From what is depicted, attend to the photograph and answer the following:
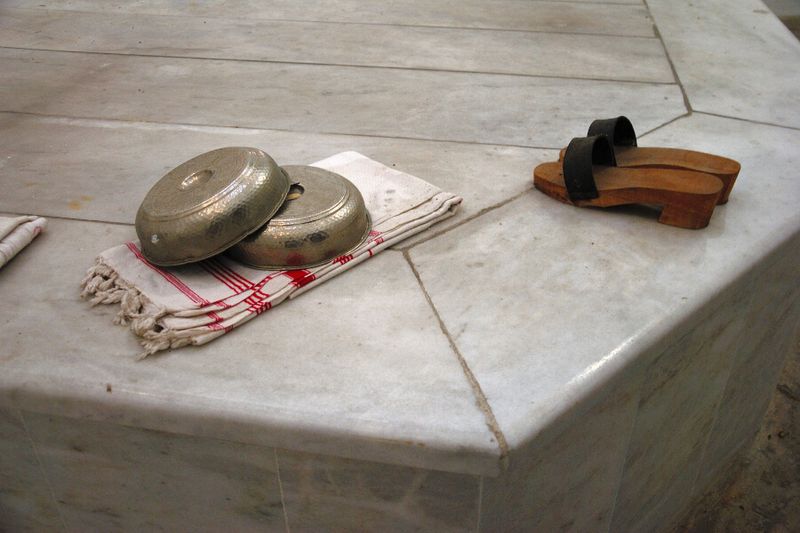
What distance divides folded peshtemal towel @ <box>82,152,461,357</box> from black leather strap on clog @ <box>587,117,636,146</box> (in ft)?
1.13

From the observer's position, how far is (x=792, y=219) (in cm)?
140

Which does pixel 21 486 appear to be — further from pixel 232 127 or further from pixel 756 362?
pixel 756 362

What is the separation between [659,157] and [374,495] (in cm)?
91

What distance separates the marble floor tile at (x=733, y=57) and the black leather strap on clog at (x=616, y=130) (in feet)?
1.56

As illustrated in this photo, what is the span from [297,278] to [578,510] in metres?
0.61

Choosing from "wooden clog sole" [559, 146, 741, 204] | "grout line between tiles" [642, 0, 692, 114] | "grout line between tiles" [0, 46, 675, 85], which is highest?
"wooden clog sole" [559, 146, 741, 204]

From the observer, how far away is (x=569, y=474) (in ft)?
3.63

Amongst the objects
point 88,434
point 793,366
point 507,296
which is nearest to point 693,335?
point 507,296

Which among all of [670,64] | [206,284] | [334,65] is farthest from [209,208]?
[670,64]

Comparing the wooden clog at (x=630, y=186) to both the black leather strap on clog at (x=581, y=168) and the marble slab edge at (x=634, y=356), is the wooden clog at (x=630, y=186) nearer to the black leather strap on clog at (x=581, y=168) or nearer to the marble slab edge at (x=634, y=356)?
the black leather strap on clog at (x=581, y=168)

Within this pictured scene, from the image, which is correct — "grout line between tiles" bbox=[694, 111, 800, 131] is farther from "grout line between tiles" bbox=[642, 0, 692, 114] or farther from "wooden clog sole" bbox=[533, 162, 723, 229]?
"wooden clog sole" bbox=[533, 162, 723, 229]

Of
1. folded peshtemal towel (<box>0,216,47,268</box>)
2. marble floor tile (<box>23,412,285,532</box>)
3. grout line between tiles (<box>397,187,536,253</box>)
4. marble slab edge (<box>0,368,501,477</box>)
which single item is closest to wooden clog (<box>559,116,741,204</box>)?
grout line between tiles (<box>397,187,536,253</box>)

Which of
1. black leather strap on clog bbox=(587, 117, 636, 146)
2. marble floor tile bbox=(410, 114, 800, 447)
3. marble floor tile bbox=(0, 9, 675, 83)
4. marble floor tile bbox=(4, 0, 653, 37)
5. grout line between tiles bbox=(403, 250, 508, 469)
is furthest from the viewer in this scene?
marble floor tile bbox=(4, 0, 653, 37)

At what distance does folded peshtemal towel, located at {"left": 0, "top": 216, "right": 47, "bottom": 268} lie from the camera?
126 centimetres
